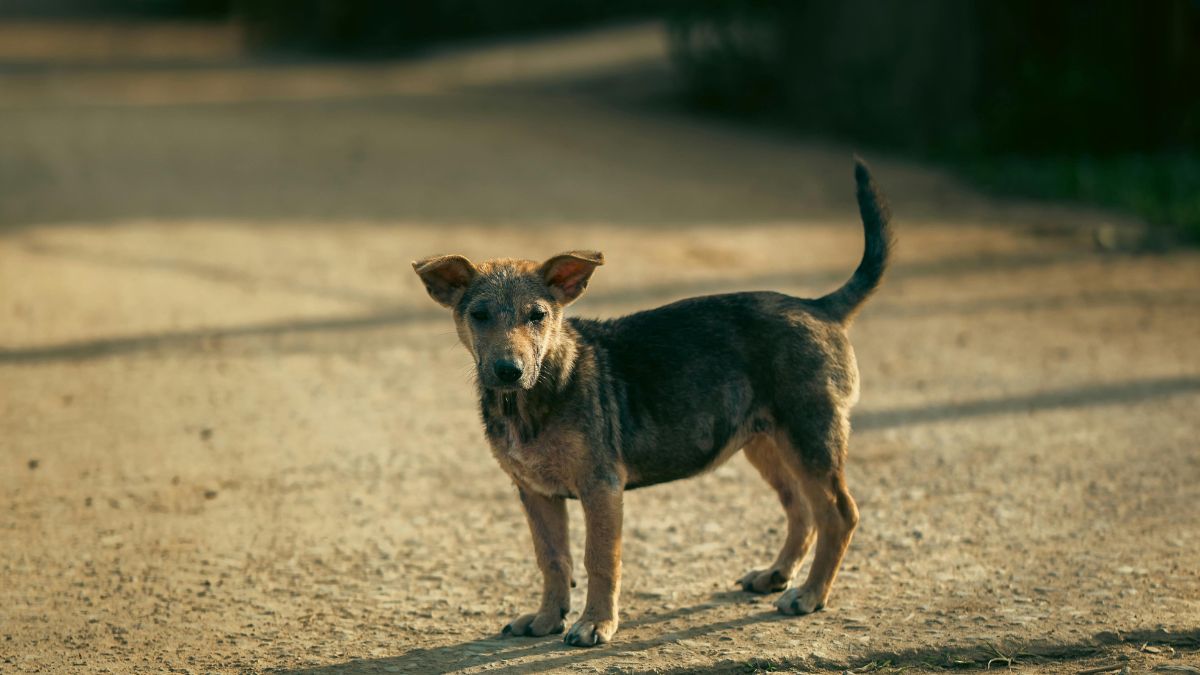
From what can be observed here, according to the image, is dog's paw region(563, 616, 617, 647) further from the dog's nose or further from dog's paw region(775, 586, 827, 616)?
the dog's nose

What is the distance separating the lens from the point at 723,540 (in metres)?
6.31

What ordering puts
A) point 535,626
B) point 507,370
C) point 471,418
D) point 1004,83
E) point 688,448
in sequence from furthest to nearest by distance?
point 1004,83
point 471,418
point 688,448
point 535,626
point 507,370

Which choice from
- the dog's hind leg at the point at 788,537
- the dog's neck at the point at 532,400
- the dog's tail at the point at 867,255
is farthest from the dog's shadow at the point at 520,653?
the dog's tail at the point at 867,255

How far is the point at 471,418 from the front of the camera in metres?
8.02

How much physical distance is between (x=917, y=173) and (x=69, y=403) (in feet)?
32.1

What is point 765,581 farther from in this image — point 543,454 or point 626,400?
point 543,454

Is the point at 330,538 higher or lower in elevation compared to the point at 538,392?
lower

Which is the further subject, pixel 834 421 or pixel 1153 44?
pixel 1153 44

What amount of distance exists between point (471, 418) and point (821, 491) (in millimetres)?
3065

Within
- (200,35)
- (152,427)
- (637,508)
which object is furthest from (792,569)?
(200,35)

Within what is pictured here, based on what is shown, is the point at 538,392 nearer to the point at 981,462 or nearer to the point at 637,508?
the point at 637,508

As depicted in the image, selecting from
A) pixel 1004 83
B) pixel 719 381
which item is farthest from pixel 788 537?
pixel 1004 83

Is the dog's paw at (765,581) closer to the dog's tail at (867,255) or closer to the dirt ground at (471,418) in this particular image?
the dirt ground at (471,418)

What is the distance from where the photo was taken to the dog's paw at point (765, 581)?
5.70 meters
